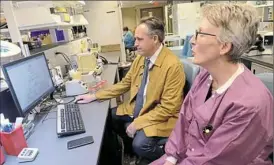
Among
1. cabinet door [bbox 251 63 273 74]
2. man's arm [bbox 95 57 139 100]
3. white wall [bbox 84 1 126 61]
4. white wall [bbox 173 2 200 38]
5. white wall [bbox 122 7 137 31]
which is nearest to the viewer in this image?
man's arm [bbox 95 57 139 100]

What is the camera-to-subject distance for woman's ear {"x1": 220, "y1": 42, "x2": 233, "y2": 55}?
950mm

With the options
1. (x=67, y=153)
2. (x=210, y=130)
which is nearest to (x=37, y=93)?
(x=67, y=153)

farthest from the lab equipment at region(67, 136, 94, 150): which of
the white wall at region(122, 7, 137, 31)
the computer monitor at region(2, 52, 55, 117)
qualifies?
the white wall at region(122, 7, 137, 31)

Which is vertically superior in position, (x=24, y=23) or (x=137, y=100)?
(x=24, y=23)

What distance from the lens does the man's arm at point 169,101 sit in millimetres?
1537

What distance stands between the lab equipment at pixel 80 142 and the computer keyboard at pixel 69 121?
0.30 feet

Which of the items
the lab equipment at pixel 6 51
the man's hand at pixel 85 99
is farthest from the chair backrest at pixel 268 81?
the lab equipment at pixel 6 51

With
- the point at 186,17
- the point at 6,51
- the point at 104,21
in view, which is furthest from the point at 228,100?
the point at 104,21

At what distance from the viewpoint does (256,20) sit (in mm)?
939

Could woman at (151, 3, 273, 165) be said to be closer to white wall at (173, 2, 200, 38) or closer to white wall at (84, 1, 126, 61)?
white wall at (173, 2, 200, 38)

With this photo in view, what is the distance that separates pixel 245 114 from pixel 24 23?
6.21 feet

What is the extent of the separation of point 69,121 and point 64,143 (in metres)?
0.24

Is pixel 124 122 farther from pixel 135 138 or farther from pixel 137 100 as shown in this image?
pixel 135 138

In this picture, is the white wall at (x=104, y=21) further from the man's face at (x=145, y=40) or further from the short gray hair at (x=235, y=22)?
the short gray hair at (x=235, y=22)
